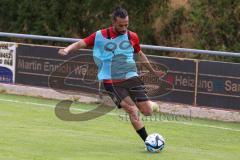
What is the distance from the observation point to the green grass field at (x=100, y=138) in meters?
10.6

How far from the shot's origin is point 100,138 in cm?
1244

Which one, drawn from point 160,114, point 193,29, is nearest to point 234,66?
point 160,114

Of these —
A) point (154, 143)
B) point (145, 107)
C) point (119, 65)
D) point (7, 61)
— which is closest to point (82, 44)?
point (119, 65)

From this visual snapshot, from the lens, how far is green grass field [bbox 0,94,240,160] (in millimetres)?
10641

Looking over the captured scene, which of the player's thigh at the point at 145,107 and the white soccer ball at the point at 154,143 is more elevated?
the player's thigh at the point at 145,107

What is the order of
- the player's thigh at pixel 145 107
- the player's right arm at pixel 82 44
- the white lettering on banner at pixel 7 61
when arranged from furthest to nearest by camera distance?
the white lettering on banner at pixel 7 61 → the player's thigh at pixel 145 107 → the player's right arm at pixel 82 44

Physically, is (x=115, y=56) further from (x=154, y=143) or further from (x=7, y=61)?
(x=7, y=61)

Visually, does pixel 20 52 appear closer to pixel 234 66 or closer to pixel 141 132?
pixel 234 66

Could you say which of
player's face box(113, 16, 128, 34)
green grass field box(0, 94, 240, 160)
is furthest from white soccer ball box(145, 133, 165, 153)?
player's face box(113, 16, 128, 34)

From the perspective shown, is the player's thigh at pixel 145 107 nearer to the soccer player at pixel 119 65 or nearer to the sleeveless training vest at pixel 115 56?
the soccer player at pixel 119 65

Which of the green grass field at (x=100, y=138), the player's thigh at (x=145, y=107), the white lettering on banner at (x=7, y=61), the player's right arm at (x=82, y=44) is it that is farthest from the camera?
the white lettering on banner at (x=7, y=61)

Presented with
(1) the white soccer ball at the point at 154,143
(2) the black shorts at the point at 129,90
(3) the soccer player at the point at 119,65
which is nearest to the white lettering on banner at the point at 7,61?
(3) the soccer player at the point at 119,65

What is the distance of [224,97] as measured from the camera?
52.2 ft

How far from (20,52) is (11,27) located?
29.5 feet
